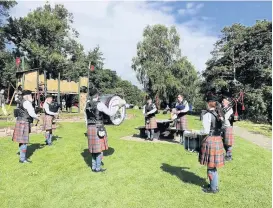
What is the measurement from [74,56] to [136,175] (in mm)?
37380

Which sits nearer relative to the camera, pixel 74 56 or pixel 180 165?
pixel 180 165

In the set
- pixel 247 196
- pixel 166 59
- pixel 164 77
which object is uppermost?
pixel 166 59

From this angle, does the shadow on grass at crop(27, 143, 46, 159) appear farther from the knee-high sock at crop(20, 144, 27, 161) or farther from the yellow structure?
the yellow structure

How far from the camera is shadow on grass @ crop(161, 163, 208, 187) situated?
21.2 ft

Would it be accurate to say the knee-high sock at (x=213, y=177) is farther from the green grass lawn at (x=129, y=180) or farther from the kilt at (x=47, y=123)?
the kilt at (x=47, y=123)

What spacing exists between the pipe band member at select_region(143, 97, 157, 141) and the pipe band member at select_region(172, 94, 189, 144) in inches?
31.0

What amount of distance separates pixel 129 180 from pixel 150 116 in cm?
414

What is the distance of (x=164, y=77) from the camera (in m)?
36.2

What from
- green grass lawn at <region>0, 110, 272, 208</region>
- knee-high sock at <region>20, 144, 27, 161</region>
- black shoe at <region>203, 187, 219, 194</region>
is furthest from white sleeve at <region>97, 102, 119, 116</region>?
black shoe at <region>203, 187, 219, 194</region>

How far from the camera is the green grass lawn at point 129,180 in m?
5.63

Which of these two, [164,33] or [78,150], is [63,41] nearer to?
[164,33]

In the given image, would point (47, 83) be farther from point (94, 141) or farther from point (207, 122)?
point (207, 122)

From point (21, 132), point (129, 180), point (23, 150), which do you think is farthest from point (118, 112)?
point (23, 150)

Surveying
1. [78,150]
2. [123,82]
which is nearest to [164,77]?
[123,82]
